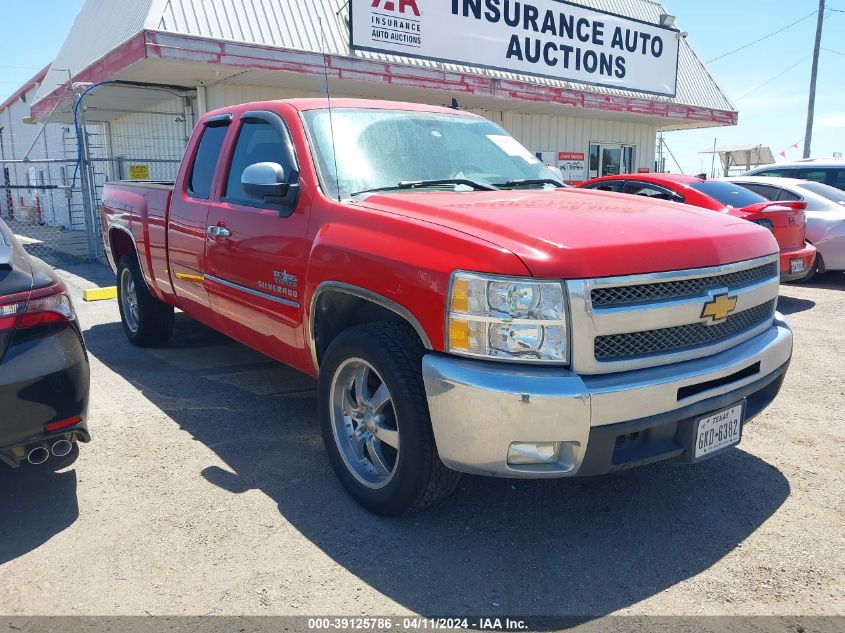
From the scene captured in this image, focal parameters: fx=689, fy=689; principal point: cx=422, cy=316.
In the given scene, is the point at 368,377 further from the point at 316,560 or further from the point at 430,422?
the point at 316,560

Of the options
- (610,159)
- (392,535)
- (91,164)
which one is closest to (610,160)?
(610,159)

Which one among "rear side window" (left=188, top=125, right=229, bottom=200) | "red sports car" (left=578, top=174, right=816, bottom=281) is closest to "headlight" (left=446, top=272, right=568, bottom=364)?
"rear side window" (left=188, top=125, right=229, bottom=200)

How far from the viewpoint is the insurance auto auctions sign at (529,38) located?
1170cm

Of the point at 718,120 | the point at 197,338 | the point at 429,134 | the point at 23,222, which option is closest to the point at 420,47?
the point at 197,338

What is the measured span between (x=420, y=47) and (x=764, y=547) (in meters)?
10.8

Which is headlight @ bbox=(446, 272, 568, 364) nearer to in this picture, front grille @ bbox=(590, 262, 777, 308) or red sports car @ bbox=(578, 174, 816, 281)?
front grille @ bbox=(590, 262, 777, 308)

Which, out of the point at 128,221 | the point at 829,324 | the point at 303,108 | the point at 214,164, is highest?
the point at 303,108

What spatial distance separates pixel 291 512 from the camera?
10.9 ft

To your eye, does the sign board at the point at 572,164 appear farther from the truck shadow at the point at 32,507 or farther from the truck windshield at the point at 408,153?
the truck shadow at the point at 32,507

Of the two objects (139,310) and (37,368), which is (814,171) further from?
(37,368)

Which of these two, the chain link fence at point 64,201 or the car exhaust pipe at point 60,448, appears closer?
the car exhaust pipe at point 60,448

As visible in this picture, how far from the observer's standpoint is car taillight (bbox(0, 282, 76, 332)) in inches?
120

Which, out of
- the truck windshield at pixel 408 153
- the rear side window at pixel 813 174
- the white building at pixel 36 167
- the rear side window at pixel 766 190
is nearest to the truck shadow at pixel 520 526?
the truck windshield at pixel 408 153

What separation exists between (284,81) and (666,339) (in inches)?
391
